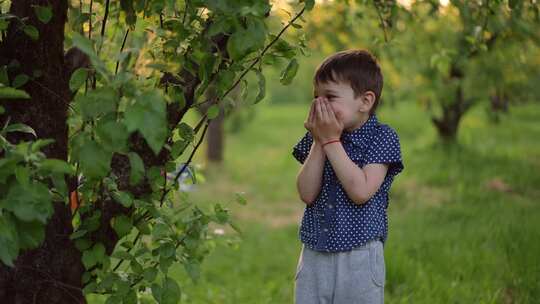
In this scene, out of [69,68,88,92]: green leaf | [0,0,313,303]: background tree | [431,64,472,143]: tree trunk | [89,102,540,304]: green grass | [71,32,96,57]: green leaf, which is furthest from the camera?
[431,64,472,143]: tree trunk

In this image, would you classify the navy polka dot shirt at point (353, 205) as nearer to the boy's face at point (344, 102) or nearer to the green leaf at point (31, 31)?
the boy's face at point (344, 102)

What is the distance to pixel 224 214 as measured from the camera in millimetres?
2336

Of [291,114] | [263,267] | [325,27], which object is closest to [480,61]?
[325,27]

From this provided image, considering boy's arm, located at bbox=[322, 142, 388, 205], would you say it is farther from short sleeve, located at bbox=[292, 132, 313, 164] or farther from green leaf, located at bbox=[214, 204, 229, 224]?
green leaf, located at bbox=[214, 204, 229, 224]

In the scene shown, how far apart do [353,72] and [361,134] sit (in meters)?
0.21

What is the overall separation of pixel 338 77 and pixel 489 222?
3424mm

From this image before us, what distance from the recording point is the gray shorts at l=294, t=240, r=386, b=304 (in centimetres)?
232

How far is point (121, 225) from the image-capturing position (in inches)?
93.0

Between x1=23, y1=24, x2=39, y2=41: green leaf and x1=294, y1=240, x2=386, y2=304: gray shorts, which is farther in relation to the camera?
x1=294, y1=240, x2=386, y2=304: gray shorts

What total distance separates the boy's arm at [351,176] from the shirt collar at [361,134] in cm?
10

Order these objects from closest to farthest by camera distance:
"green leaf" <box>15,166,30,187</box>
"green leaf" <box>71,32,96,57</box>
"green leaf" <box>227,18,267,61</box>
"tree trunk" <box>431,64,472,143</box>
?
"green leaf" <box>71,32,96,57</box> → "green leaf" <box>15,166,30,187</box> → "green leaf" <box>227,18,267,61</box> → "tree trunk" <box>431,64,472,143</box>

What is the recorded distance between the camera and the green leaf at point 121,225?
7.75 ft

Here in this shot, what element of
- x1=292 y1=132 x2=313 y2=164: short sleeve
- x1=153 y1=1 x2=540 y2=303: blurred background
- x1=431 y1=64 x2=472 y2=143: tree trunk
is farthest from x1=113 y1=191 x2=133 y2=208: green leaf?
x1=431 y1=64 x2=472 y2=143: tree trunk

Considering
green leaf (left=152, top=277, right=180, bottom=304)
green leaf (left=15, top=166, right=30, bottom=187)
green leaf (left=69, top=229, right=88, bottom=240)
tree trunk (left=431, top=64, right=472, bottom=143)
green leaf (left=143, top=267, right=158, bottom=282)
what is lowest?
tree trunk (left=431, top=64, right=472, bottom=143)
